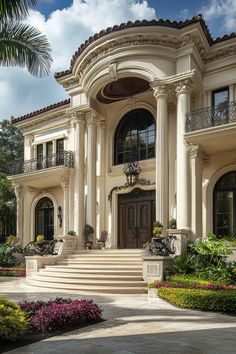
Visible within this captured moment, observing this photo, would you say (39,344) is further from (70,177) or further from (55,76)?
(55,76)

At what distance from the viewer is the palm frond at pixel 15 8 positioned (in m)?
8.02

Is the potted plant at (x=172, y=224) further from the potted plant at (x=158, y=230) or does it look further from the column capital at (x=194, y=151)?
the column capital at (x=194, y=151)

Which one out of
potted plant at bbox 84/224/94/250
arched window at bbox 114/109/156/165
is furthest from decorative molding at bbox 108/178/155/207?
potted plant at bbox 84/224/94/250

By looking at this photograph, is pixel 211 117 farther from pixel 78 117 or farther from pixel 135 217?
pixel 78 117

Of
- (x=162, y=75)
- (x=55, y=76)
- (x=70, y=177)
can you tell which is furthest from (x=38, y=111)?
(x=162, y=75)

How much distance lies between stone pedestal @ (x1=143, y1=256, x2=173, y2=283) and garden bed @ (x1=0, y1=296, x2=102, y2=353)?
4.76 metres

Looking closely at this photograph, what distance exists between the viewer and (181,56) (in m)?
16.3

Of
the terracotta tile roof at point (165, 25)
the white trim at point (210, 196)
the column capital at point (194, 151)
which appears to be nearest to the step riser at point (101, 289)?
the white trim at point (210, 196)

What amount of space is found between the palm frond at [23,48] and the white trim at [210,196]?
8.59m

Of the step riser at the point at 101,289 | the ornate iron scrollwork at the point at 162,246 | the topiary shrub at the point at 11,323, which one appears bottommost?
the step riser at the point at 101,289

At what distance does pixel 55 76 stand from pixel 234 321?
15.7m

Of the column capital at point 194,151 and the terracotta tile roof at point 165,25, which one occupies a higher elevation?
the terracotta tile roof at point 165,25

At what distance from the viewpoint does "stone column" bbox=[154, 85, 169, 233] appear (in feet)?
51.7

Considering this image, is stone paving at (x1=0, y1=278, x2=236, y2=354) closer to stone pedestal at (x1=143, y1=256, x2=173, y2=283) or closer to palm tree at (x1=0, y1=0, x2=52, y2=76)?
stone pedestal at (x1=143, y1=256, x2=173, y2=283)
